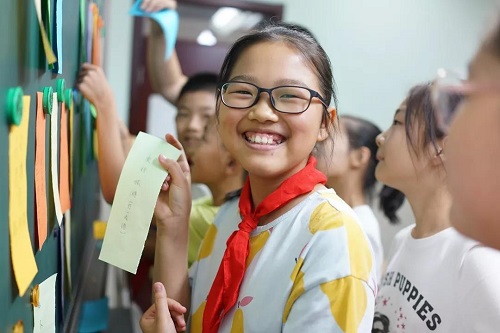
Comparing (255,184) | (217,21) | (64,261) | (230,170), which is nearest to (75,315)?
(64,261)

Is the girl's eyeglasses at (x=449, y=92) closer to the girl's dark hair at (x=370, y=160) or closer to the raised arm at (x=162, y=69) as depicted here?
the girl's dark hair at (x=370, y=160)

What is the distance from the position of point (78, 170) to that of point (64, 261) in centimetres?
34

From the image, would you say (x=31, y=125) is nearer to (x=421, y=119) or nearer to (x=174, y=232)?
(x=174, y=232)

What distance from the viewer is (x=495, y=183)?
0.53 meters

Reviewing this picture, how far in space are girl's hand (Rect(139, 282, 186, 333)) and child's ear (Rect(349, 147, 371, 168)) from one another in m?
1.28

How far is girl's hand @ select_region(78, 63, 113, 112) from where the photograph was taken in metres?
1.27

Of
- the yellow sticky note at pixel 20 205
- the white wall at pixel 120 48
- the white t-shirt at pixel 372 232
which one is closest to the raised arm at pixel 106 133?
the yellow sticky note at pixel 20 205

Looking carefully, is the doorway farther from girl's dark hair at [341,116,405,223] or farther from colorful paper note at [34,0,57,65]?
colorful paper note at [34,0,57,65]

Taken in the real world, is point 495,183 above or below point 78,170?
above

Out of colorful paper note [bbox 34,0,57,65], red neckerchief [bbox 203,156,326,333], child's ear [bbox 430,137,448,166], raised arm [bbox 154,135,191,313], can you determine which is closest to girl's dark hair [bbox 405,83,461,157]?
child's ear [bbox 430,137,448,166]

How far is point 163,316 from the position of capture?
978 mm

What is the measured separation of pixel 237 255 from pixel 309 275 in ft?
0.56

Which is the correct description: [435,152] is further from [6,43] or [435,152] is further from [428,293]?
[6,43]

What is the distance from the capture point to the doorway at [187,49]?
3.79 metres
